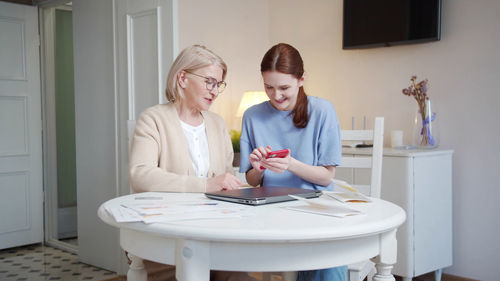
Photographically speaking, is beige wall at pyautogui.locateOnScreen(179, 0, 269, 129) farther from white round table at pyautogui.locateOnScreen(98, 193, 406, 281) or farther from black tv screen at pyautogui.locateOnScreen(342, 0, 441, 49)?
white round table at pyautogui.locateOnScreen(98, 193, 406, 281)

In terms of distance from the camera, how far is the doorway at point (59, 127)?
4.34 meters

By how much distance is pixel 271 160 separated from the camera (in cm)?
161

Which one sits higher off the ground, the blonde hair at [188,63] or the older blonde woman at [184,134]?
the blonde hair at [188,63]

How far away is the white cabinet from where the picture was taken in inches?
111

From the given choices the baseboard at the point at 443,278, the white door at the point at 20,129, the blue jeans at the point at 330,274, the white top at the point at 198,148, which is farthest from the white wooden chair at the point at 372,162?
the white door at the point at 20,129

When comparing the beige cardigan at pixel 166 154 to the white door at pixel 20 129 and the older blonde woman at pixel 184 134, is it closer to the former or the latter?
the older blonde woman at pixel 184 134

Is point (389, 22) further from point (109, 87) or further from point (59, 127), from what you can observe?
point (59, 127)

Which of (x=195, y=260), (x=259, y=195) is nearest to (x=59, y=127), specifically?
(x=259, y=195)

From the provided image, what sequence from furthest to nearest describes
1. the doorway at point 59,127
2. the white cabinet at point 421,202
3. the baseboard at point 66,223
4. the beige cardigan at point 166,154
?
the baseboard at point 66,223 → the doorway at point 59,127 → the white cabinet at point 421,202 → the beige cardigan at point 166,154

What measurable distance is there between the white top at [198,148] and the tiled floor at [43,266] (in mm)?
1779

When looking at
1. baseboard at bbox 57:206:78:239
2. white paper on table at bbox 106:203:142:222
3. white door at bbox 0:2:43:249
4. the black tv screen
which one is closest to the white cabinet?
the black tv screen

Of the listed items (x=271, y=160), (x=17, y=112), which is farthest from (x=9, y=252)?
(x=271, y=160)

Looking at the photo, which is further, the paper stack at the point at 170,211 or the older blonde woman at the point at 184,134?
the older blonde woman at the point at 184,134

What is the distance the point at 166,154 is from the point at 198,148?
148mm
